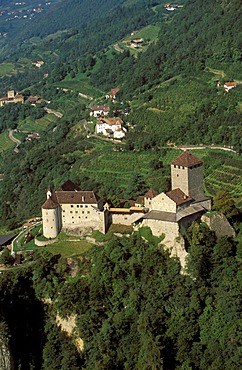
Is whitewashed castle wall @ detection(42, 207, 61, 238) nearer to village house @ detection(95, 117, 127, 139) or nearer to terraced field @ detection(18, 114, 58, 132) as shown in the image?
village house @ detection(95, 117, 127, 139)

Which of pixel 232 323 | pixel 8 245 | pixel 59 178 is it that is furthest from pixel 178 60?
pixel 232 323

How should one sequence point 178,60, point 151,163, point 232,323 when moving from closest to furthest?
point 232,323 → point 151,163 → point 178,60

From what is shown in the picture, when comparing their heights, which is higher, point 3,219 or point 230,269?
point 230,269

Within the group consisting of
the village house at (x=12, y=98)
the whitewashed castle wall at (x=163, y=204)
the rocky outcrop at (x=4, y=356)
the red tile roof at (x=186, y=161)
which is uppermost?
the red tile roof at (x=186, y=161)

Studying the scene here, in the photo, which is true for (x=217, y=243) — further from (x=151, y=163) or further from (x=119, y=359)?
(x=151, y=163)

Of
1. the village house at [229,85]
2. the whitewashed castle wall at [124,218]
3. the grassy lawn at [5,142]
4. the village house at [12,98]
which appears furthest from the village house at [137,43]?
the whitewashed castle wall at [124,218]

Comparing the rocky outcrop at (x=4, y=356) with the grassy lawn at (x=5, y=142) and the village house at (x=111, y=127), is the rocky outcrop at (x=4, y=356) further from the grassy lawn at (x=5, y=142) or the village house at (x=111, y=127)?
the grassy lawn at (x=5, y=142)

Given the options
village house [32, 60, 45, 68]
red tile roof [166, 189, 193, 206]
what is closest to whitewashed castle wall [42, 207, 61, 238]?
red tile roof [166, 189, 193, 206]
